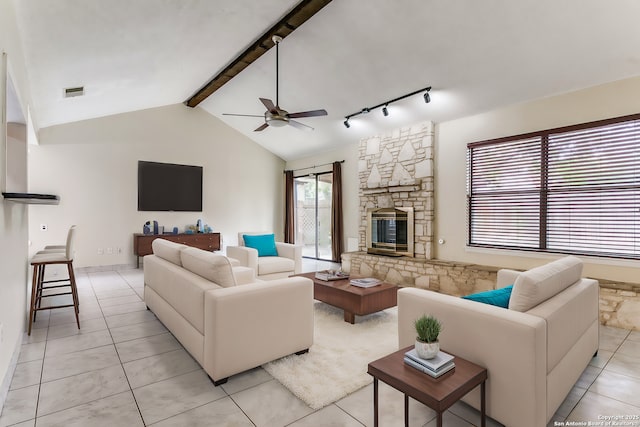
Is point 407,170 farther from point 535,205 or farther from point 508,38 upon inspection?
point 508,38

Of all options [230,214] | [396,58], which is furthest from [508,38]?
Answer: [230,214]

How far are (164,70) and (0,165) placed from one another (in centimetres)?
328

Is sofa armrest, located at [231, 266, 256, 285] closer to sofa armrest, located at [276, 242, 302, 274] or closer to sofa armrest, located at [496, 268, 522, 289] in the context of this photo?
sofa armrest, located at [276, 242, 302, 274]

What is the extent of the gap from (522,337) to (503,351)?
0.13m

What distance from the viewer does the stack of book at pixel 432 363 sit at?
1542mm

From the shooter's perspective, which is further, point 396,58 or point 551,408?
point 396,58

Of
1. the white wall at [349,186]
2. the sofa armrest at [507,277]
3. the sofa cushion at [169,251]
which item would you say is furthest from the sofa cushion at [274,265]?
the sofa armrest at [507,277]

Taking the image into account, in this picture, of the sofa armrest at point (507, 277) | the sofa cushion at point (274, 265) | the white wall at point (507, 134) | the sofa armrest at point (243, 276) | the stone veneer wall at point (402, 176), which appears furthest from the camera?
the stone veneer wall at point (402, 176)

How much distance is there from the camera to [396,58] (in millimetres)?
4094

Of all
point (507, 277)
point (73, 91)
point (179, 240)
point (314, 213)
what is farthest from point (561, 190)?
point (73, 91)

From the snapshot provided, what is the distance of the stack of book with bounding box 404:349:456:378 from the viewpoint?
1.54 meters

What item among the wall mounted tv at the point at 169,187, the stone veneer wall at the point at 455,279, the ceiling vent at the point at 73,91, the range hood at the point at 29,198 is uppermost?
the ceiling vent at the point at 73,91

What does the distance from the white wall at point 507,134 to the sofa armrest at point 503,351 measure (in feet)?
9.76

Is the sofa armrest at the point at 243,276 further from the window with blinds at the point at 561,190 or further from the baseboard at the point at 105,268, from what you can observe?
the baseboard at the point at 105,268
